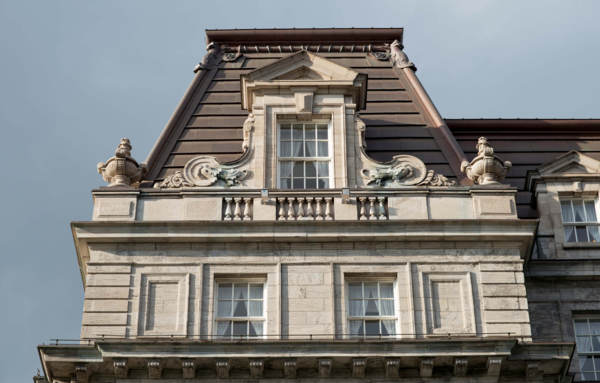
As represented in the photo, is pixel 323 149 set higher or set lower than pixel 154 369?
higher

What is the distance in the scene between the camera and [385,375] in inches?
931

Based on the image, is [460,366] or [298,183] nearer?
[460,366]

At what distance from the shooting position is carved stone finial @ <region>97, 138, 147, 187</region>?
2691 centimetres

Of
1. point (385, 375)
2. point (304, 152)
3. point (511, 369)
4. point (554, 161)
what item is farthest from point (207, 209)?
point (554, 161)

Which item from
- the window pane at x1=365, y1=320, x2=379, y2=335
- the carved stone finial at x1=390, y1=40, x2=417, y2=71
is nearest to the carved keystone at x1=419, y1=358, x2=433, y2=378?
the window pane at x1=365, y1=320, x2=379, y2=335

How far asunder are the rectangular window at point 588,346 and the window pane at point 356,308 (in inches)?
200

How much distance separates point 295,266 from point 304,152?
351cm

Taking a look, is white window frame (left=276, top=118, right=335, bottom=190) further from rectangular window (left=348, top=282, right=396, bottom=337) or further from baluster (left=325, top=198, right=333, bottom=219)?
rectangular window (left=348, top=282, right=396, bottom=337)

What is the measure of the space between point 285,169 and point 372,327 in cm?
468

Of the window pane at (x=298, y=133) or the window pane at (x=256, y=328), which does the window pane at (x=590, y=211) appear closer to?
the window pane at (x=298, y=133)

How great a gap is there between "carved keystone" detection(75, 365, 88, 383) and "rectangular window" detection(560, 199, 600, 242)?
11899 mm

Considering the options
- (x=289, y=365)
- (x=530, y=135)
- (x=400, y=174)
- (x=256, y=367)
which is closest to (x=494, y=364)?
(x=289, y=365)

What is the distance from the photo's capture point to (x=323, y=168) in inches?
1095

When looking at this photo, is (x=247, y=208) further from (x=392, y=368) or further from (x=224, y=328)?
(x=392, y=368)
